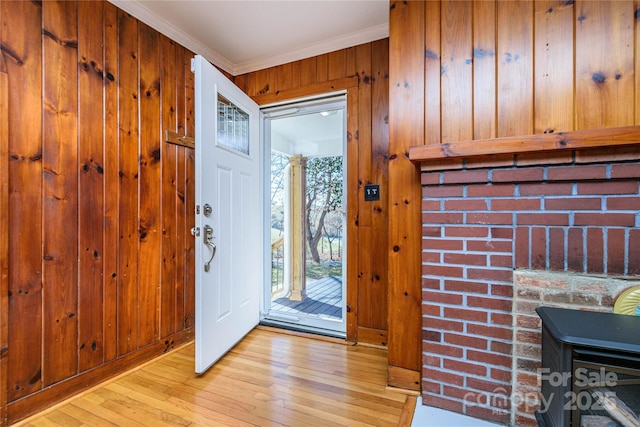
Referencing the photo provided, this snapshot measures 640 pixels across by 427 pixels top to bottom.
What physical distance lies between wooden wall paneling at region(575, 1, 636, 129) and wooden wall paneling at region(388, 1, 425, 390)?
25.9 inches

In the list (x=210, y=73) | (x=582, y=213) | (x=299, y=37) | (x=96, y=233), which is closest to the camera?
(x=582, y=213)

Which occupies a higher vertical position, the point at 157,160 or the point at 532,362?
the point at 157,160

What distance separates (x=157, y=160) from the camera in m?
2.00

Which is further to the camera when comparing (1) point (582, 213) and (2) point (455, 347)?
(2) point (455, 347)

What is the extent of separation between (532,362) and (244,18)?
2.62 metres

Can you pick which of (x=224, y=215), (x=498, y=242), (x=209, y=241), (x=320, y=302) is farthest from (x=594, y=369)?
(x=320, y=302)

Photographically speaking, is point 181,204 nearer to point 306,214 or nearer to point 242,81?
point 306,214

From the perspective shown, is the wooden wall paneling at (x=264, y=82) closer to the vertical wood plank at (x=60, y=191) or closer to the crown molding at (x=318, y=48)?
the crown molding at (x=318, y=48)

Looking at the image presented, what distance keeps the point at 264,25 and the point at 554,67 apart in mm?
1808

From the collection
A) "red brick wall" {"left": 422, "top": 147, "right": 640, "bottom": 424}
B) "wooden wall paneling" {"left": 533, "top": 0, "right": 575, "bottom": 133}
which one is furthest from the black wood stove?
"wooden wall paneling" {"left": 533, "top": 0, "right": 575, "bottom": 133}

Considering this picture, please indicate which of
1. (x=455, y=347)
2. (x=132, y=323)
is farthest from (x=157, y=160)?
(x=455, y=347)

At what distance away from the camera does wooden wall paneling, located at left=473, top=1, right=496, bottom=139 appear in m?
1.37

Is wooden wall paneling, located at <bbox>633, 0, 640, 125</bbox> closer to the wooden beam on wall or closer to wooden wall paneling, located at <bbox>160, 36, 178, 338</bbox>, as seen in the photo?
the wooden beam on wall

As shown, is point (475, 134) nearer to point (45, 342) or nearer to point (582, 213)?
point (582, 213)
